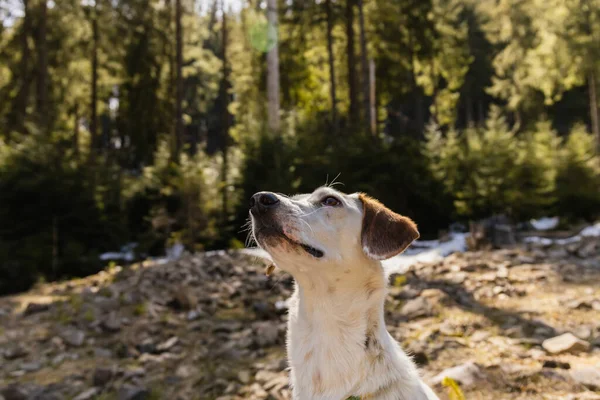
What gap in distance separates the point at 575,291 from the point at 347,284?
5738 millimetres

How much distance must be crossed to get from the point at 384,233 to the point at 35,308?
7366 mm

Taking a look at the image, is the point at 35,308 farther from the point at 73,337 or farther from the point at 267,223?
the point at 267,223

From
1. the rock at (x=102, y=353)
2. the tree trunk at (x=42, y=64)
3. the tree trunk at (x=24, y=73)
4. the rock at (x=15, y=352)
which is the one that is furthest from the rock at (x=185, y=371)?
the tree trunk at (x=24, y=73)

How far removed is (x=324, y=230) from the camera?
259 cm

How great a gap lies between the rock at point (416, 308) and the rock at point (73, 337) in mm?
4214

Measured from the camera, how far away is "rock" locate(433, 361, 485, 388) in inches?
157

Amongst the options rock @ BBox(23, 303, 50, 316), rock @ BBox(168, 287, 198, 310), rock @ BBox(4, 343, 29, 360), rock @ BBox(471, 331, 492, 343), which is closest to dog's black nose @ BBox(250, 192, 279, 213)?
rock @ BBox(471, 331, 492, 343)

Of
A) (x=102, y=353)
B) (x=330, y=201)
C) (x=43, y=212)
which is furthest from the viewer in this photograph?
(x=43, y=212)

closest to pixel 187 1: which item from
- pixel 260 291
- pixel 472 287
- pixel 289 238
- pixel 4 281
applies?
pixel 4 281

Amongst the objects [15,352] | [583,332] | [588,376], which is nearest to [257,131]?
[15,352]

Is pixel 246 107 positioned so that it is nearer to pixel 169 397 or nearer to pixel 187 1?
pixel 187 1

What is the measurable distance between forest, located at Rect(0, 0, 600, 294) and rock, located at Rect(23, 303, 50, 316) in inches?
102

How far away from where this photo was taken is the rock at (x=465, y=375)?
3.99 m

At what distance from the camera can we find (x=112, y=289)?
836 cm
